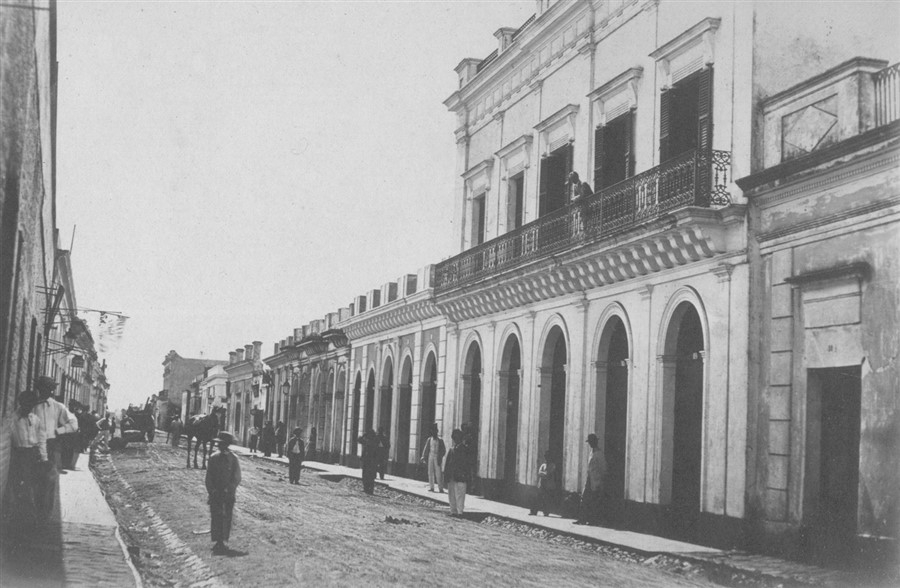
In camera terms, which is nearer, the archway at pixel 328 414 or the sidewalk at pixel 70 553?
the sidewalk at pixel 70 553

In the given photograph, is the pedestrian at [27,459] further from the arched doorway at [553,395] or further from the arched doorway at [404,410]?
the arched doorway at [404,410]

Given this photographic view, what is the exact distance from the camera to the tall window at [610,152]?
58.3 ft

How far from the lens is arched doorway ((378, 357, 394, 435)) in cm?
3089

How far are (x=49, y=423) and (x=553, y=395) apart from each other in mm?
10871

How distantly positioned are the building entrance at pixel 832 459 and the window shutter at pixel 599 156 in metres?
6.67

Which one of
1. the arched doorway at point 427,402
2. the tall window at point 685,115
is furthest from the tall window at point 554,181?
the arched doorway at point 427,402

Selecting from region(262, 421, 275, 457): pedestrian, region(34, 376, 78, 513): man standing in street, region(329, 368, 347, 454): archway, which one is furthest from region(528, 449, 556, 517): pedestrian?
region(262, 421, 275, 457): pedestrian

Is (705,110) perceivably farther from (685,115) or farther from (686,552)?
(686,552)

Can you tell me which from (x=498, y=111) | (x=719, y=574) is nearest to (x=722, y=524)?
(x=719, y=574)

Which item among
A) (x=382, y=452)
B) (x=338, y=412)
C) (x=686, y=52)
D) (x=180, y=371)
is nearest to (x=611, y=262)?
(x=686, y=52)

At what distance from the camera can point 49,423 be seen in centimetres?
1117

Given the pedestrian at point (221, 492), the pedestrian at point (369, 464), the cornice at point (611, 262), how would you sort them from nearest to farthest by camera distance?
the pedestrian at point (221, 492)
the cornice at point (611, 262)
the pedestrian at point (369, 464)

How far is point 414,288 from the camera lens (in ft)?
96.0

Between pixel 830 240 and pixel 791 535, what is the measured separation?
3463mm
